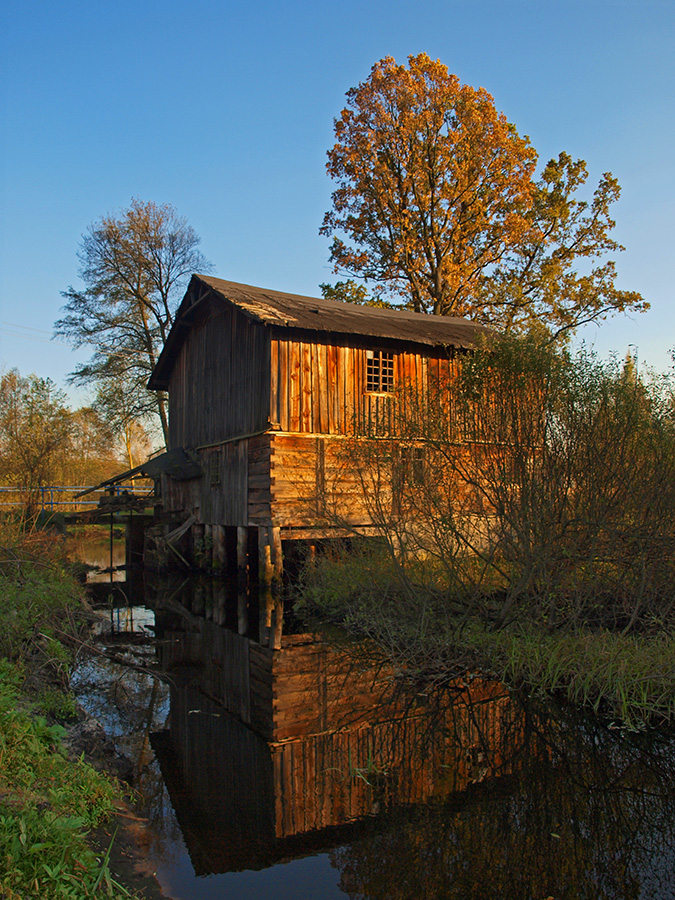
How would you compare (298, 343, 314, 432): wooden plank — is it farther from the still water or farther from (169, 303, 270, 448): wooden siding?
the still water

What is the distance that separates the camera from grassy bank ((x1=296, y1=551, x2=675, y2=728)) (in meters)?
6.57

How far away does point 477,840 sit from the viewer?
4418 mm

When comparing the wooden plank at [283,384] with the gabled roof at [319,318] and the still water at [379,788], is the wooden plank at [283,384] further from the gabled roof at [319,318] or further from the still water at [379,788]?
the still water at [379,788]

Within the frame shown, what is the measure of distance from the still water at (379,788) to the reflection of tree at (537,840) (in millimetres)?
13

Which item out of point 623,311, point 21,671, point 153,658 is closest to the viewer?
point 21,671

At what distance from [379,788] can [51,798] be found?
8.71 ft

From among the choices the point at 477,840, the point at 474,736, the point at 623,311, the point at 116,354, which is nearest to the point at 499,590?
the point at 474,736

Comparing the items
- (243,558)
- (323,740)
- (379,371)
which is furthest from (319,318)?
(323,740)

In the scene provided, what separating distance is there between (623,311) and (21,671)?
2730 centimetres

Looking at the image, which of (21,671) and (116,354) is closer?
(21,671)

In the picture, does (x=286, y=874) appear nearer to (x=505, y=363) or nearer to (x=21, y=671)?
(x=21, y=671)

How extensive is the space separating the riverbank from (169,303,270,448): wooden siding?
→ 349 inches

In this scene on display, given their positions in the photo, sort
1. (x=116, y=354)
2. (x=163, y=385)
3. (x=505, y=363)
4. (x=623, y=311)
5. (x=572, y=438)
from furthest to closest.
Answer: (x=116, y=354) < (x=623, y=311) < (x=163, y=385) < (x=505, y=363) < (x=572, y=438)

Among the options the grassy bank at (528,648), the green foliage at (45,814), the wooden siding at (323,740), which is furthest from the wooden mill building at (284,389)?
the green foliage at (45,814)
